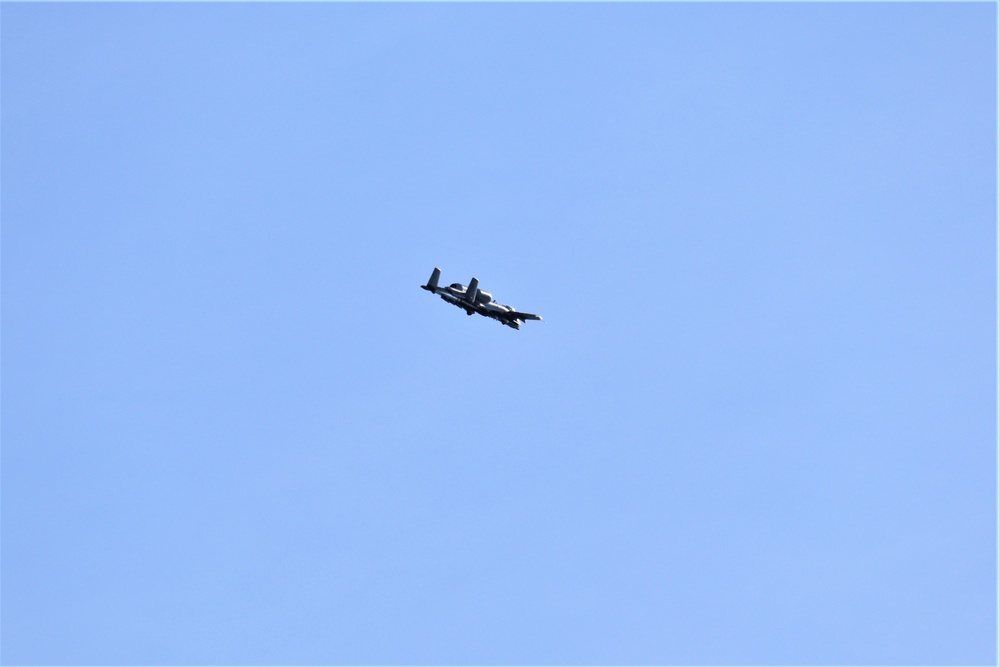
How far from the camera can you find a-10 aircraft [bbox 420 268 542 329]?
444 feet

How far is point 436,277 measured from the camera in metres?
137

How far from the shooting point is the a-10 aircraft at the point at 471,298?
13525 cm

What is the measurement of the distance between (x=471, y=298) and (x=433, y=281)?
4630mm

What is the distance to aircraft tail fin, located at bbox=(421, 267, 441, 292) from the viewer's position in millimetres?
136750

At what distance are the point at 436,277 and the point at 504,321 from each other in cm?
845

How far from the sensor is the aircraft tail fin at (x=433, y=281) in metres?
137

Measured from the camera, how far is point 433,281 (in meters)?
137

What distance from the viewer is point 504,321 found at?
13950 centimetres

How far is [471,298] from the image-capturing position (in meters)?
135
